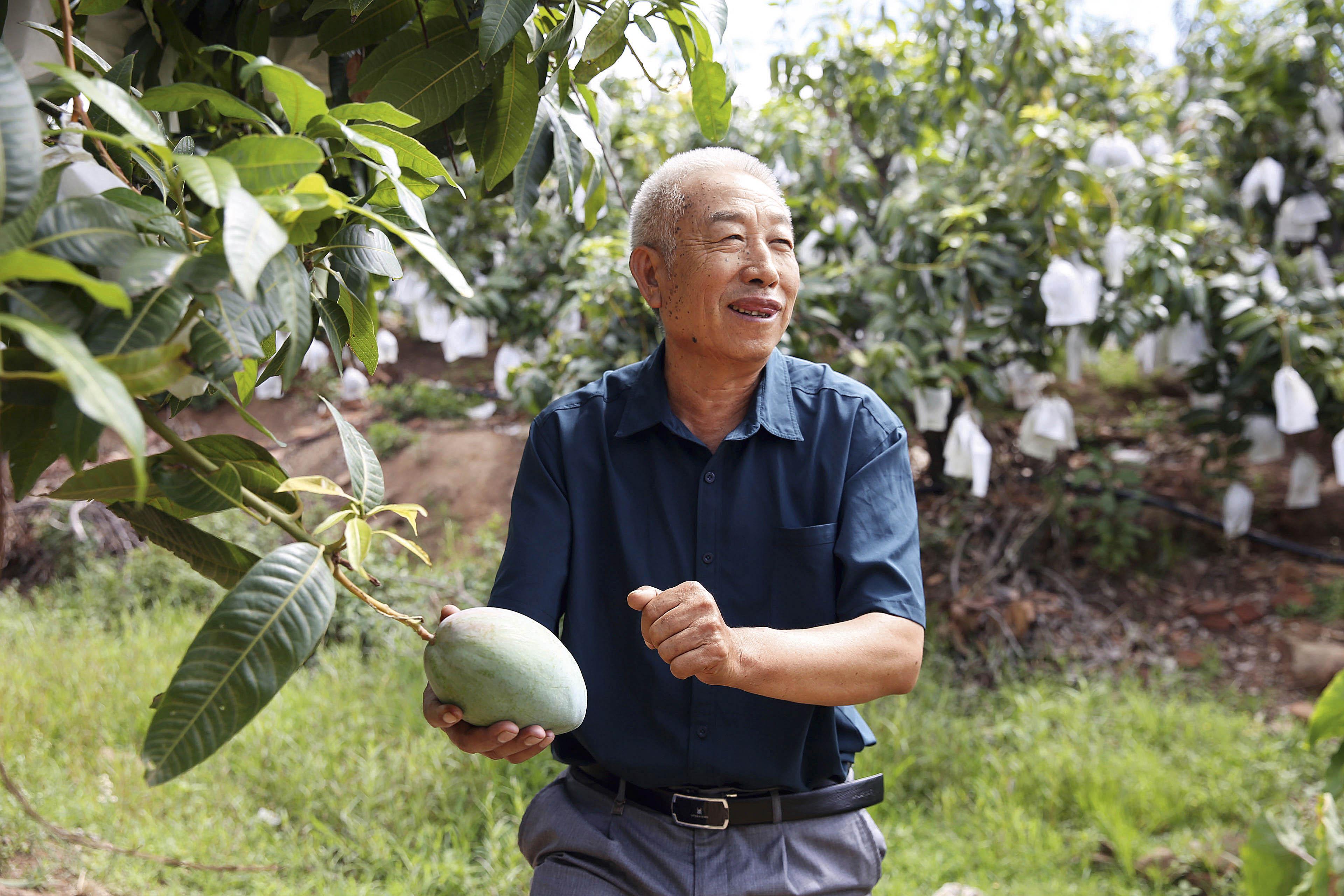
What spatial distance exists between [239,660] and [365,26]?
0.80m

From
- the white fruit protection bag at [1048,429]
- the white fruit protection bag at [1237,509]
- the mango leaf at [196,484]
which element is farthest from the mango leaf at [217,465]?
the white fruit protection bag at [1237,509]

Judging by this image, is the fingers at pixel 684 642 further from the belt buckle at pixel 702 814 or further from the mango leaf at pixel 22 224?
the mango leaf at pixel 22 224

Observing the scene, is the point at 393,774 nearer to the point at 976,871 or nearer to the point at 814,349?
the point at 976,871

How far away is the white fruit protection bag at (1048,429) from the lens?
3.60 metres

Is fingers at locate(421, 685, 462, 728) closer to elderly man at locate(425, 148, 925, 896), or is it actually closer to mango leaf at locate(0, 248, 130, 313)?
elderly man at locate(425, 148, 925, 896)

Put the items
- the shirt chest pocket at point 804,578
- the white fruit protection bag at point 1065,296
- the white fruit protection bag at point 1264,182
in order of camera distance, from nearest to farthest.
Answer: the shirt chest pocket at point 804,578
the white fruit protection bag at point 1065,296
the white fruit protection bag at point 1264,182

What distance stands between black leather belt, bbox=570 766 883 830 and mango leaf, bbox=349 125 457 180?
0.91 m

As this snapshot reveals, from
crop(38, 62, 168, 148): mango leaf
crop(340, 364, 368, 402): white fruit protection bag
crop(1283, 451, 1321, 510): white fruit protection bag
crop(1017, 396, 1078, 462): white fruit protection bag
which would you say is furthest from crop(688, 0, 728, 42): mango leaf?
crop(340, 364, 368, 402): white fruit protection bag

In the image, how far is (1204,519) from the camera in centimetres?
409

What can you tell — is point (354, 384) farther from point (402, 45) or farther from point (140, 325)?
point (140, 325)

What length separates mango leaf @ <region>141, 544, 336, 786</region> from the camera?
0.62m

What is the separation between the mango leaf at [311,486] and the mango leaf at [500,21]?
44 cm

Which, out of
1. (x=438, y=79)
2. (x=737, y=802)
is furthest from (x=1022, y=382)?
(x=438, y=79)

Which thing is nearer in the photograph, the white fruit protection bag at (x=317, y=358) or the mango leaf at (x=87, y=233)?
the mango leaf at (x=87, y=233)
